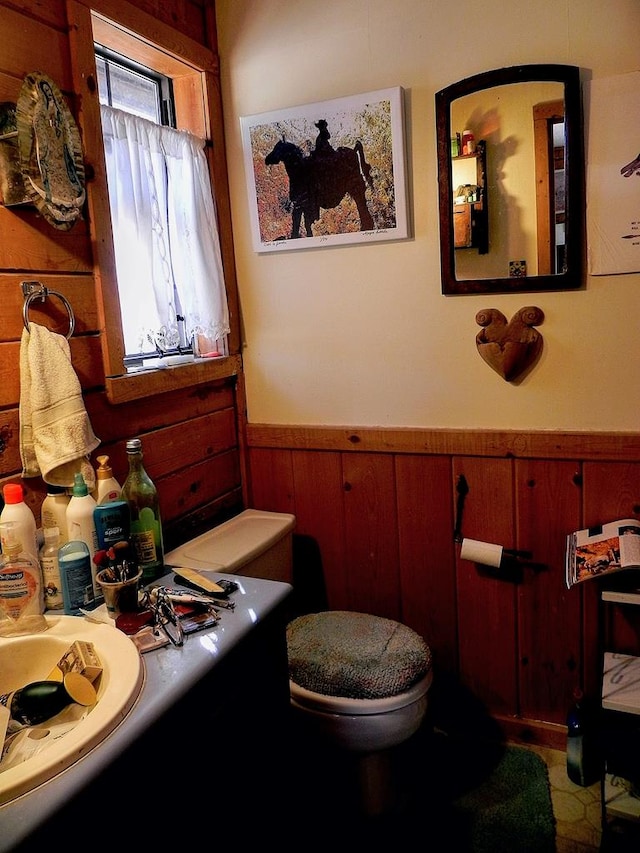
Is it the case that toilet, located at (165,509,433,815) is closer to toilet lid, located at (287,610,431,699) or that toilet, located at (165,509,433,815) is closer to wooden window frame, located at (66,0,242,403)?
toilet lid, located at (287,610,431,699)

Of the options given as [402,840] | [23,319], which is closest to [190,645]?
[23,319]

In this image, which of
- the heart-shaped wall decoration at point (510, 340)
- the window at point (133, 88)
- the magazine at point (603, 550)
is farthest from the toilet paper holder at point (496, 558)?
the window at point (133, 88)

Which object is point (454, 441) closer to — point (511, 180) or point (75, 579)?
point (511, 180)

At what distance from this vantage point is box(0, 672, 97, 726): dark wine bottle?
102 cm

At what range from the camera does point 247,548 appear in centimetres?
181

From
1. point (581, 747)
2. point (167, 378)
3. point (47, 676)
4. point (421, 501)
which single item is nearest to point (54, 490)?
point (47, 676)

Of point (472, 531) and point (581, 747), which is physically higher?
point (472, 531)

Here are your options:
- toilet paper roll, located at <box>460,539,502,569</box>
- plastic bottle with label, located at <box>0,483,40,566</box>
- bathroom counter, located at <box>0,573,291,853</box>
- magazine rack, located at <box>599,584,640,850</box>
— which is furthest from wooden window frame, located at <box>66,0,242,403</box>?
magazine rack, located at <box>599,584,640,850</box>

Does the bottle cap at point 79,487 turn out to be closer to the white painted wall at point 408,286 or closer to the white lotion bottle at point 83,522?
the white lotion bottle at point 83,522

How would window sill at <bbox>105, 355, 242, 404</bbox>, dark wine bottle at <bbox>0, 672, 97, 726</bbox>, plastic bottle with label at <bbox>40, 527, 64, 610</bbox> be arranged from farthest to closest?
window sill at <bbox>105, 355, 242, 404</bbox>, plastic bottle with label at <bbox>40, 527, 64, 610</bbox>, dark wine bottle at <bbox>0, 672, 97, 726</bbox>

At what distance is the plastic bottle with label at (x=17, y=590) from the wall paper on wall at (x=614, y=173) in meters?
1.46

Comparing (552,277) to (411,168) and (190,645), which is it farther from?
(190,645)

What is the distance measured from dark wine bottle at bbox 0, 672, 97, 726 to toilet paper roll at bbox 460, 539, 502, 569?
3.74 ft

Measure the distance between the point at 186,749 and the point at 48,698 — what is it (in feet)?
0.75
